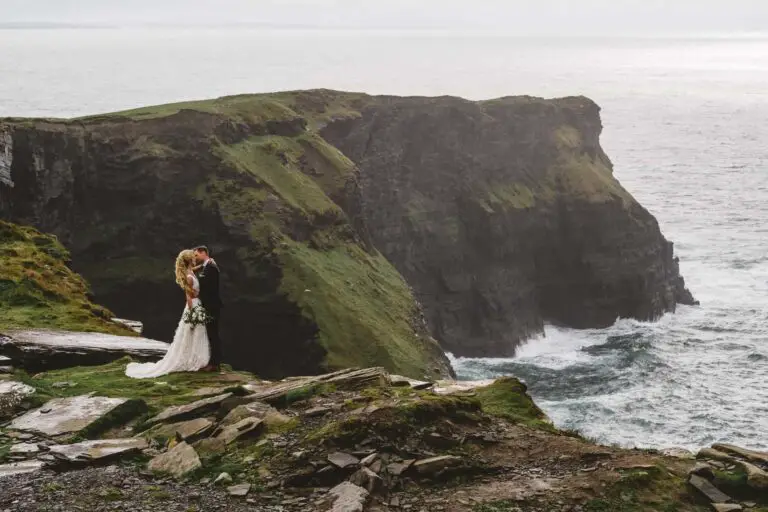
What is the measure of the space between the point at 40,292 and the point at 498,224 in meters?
66.2

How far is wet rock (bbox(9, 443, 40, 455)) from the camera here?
46.0ft

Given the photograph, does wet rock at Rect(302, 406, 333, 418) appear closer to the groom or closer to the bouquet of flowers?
the groom

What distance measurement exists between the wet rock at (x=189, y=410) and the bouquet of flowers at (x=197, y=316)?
216 inches

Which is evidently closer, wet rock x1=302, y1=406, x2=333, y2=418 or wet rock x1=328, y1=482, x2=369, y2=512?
wet rock x1=328, y1=482, x2=369, y2=512

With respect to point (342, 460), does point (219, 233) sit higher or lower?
higher

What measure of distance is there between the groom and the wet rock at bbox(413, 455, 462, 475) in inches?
393

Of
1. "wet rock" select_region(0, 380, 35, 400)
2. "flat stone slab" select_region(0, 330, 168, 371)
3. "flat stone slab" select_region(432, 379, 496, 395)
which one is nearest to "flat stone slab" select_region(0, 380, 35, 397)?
"wet rock" select_region(0, 380, 35, 400)

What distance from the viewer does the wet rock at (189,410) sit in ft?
51.4

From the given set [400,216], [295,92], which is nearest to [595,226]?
[400,216]

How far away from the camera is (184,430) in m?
14.7

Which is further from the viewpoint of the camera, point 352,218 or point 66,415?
point 352,218

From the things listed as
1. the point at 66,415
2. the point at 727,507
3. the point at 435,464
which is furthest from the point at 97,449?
the point at 727,507

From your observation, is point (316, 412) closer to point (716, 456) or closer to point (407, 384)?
point (407, 384)

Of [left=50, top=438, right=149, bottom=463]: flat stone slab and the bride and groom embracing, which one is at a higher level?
the bride and groom embracing
